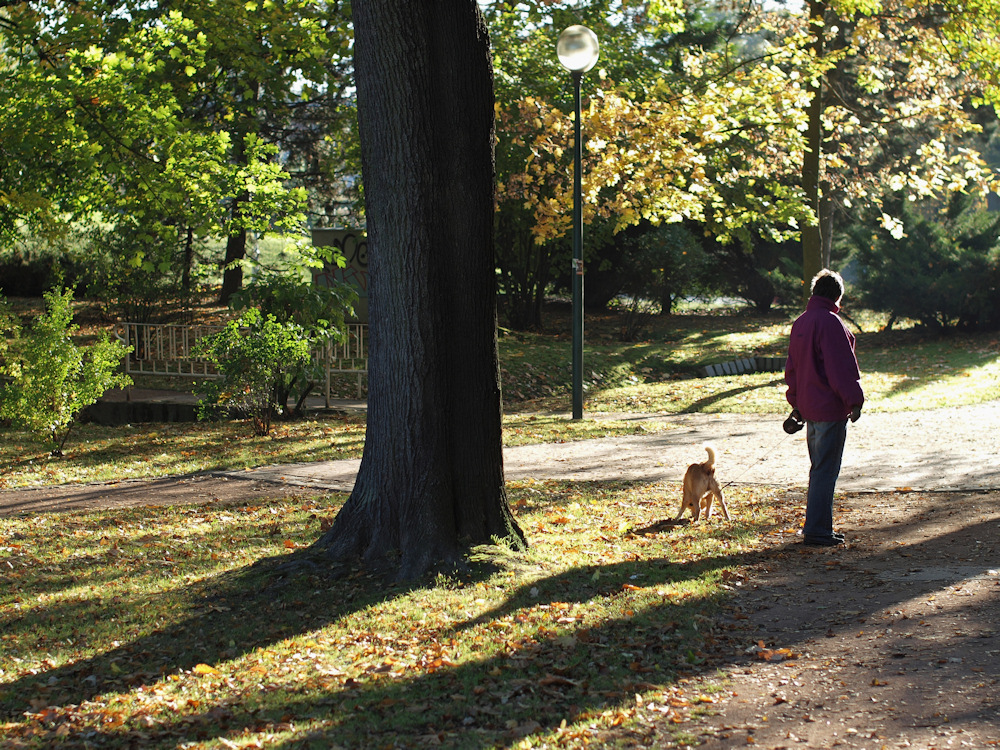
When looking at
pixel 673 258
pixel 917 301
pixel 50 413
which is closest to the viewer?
pixel 50 413

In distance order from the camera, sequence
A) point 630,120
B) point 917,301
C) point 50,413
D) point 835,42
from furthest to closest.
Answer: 1. point 835,42
2. point 917,301
3. point 630,120
4. point 50,413

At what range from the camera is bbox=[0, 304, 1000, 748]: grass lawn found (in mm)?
3812

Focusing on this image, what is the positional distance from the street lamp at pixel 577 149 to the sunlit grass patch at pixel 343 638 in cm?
556

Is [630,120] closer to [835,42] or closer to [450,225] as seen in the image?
[450,225]

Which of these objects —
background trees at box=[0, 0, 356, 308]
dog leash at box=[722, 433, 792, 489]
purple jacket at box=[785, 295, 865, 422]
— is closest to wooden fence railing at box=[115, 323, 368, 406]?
background trees at box=[0, 0, 356, 308]

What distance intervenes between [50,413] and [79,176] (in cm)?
309

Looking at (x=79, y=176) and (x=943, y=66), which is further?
(x=943, y=66)

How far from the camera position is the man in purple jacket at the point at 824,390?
614cm

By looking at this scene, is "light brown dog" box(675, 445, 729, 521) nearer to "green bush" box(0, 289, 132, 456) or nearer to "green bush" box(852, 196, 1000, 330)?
"green bush" box(0, 289, 132, 456)

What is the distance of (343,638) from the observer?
15.5 feet

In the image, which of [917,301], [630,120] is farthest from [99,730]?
[917,301]

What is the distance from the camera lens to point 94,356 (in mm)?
10672

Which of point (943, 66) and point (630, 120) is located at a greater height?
point (943, 66)

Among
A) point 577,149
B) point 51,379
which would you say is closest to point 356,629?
point 51,379
